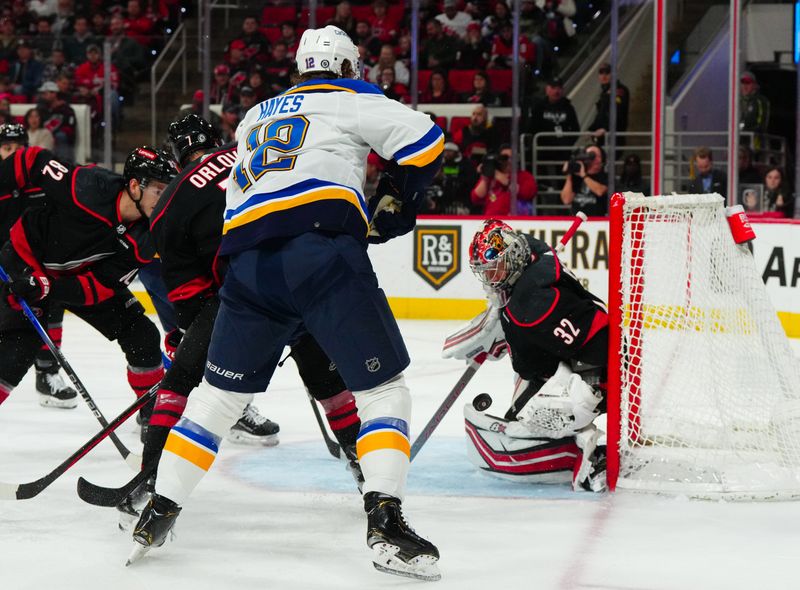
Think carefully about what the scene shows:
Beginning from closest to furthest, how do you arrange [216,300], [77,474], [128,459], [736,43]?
[216,300], [128,459], [77,474], [736,43]

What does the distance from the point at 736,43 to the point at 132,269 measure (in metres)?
3.89

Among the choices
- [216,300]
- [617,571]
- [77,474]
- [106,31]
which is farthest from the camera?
[106,31]

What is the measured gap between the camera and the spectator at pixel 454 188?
7531 mm

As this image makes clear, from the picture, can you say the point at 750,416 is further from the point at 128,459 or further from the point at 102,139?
the point at 102,139

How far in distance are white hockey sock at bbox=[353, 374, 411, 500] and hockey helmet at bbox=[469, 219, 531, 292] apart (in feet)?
2.90

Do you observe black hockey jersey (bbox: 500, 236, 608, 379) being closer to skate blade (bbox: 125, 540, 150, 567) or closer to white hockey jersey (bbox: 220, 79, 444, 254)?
white hockey jersey (bbox: 220, 79, 444, 254)

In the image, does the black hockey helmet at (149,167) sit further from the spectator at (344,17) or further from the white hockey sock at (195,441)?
the spectator at (344,17)

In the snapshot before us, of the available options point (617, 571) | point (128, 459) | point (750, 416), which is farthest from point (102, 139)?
point (617, 571)

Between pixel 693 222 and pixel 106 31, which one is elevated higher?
pixel 106 31

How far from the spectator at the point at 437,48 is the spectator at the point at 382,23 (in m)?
0.29

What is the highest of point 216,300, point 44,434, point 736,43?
point 736,43

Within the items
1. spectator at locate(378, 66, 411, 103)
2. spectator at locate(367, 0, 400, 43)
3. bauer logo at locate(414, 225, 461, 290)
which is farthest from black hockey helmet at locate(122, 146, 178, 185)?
spectator at locate(367, 0, 400, 43)

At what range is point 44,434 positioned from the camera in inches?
162

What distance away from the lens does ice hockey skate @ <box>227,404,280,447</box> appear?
154 inches
